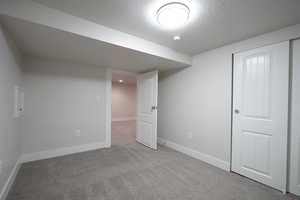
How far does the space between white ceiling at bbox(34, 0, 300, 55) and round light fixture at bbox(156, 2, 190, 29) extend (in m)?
0.08

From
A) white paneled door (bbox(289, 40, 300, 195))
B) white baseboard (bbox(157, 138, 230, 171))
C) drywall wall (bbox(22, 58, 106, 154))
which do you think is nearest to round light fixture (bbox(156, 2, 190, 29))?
white paneled door (bbox(289, 40, 300, 195))

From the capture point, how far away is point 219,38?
205 centimetres

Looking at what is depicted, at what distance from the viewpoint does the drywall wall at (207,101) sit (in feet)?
7.36

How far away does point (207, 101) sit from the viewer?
8.45 ft

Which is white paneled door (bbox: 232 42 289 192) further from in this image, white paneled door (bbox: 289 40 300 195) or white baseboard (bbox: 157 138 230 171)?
white baseboard (bbox: 157 138 230 171)

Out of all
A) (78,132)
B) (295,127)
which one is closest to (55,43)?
(78,132)

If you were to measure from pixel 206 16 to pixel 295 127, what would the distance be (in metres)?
1.81

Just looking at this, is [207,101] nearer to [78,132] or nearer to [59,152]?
[78,132]

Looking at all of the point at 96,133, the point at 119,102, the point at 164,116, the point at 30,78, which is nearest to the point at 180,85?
the point at 164,116

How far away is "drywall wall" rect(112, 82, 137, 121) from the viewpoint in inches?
281

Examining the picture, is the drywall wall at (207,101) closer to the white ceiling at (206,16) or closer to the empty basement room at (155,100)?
the empty basement room at (155,100)

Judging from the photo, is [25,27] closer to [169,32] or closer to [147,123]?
[169,32]

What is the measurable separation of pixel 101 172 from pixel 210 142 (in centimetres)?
203

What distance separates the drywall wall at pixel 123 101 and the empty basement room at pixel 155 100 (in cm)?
402
